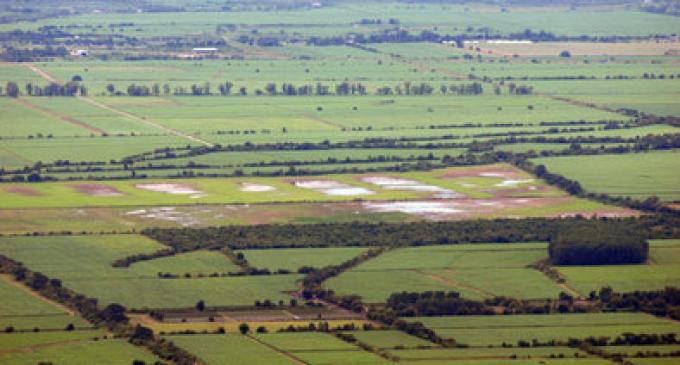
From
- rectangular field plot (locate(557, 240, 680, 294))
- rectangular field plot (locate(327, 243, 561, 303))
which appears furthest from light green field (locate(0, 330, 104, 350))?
rectangular field plot (locate(557, 240, 680, 294))

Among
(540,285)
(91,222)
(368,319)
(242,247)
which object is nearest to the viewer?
(368,319)

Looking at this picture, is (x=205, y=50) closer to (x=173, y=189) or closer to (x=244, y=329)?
(x=173, y=189)

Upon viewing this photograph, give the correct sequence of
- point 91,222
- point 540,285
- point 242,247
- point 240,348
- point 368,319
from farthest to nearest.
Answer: point 91,222 → point 242,247 → point 540,285 → point 368,319 → point 240,348

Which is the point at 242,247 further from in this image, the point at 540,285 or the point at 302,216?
the point at 540,285

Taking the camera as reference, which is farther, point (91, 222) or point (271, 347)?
point (91, 222)

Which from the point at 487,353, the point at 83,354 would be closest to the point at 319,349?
the point at 487,353

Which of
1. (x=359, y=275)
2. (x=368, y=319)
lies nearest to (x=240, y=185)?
(x=359, y=275)
